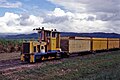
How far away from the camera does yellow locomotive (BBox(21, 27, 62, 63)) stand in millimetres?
29047

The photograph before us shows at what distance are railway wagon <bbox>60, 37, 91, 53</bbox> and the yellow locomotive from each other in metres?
2.60

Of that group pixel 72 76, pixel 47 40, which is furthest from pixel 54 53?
pixel 72 76

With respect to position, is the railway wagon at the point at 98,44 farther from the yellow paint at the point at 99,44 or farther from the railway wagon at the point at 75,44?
the railway wagon at the point at 75,44

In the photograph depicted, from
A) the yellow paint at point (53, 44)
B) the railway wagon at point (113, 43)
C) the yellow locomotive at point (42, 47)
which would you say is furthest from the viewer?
the railway wagon at point (113, 43)

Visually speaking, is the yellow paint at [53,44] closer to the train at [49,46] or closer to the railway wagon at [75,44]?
the train at [49,46]

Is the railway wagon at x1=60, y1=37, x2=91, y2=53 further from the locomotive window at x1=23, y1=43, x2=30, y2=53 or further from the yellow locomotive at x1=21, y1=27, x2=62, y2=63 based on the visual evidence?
the locomotive window at x1=23, y1=43, x2=30, y2=53

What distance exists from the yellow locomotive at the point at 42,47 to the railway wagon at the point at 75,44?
2603 millimetres

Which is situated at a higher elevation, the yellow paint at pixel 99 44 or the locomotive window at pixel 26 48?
the locomotive window at pixel 26 48

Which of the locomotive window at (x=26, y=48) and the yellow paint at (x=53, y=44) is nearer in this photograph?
the locomotive window at (x=26, y=48)

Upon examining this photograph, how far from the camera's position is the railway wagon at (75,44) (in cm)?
3602

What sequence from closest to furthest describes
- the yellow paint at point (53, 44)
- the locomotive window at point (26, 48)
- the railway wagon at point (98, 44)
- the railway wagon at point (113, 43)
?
the locomotive window at point (26, 48), the yellow paint at point (53, 44), the railway wagon at point (98, 44), the railway wagon at point (113, 43)

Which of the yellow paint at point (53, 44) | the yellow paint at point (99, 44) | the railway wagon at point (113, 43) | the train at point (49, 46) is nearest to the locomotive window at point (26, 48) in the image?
the train at point (49, 46)

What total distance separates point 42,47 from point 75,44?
8.97 meters

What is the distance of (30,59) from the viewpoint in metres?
28.7
